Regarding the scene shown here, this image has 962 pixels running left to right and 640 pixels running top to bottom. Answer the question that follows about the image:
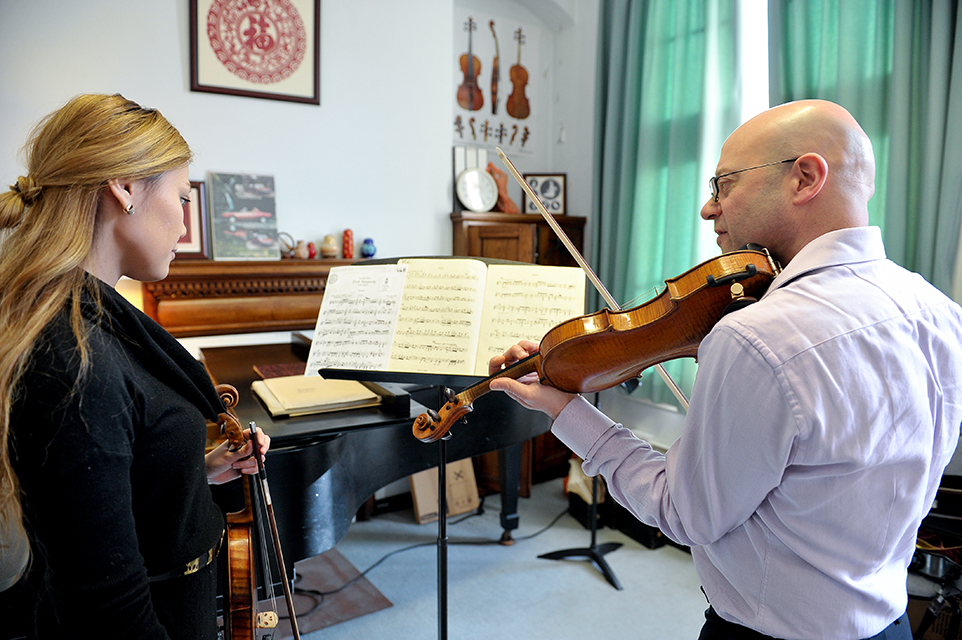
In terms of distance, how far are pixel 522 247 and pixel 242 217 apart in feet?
4.74

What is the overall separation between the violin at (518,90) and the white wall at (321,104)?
363mm

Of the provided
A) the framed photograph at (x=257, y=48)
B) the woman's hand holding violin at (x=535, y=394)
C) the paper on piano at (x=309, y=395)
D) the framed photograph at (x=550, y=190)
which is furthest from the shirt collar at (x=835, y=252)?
the framed photograph at (x=550, y=190)

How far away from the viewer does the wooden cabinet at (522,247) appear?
3.51 metres

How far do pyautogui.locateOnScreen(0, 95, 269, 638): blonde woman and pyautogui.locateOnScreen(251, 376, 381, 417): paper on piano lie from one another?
25.6 inches

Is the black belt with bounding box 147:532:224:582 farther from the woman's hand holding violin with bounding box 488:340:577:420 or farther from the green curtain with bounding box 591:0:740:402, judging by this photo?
the green curtain with bounding box 591:0:740:402

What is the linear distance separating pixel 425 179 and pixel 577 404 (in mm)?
2593

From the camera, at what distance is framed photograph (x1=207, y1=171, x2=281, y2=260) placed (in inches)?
116

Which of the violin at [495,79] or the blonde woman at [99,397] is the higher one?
the violin at [495,79]

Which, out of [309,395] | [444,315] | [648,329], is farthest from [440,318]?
[648,329]

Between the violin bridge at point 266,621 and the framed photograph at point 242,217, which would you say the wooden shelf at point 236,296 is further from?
the violin bridge at point 266,621

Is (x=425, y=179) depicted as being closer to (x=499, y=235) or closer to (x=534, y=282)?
(x=499, y=235)

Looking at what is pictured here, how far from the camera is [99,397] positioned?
822mm

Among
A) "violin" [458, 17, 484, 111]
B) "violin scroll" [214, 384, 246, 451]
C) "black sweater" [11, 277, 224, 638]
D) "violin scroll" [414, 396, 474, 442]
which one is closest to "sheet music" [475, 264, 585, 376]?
"violin scroll" [414, 396, 474, 442]

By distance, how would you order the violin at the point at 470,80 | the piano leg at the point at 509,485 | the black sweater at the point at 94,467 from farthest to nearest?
the violin at the point at 470,80
the piano leg at the point at 509,485
the black sweater at the point at 94,467
